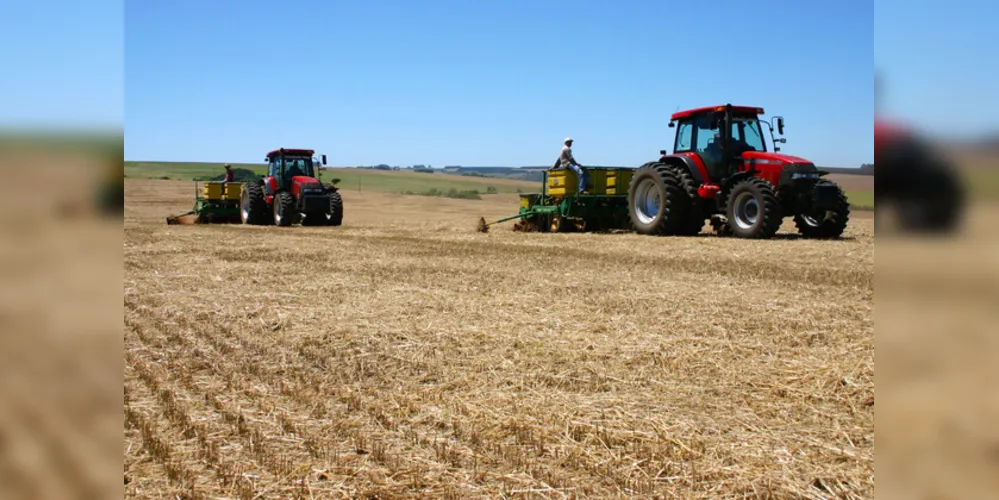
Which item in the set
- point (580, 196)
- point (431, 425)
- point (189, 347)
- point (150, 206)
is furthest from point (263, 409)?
point (150, 206)

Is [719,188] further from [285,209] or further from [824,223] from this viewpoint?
[285,209]

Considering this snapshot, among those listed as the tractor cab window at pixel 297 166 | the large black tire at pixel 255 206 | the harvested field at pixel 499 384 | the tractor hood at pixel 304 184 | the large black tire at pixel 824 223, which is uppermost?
the tractor cab window at pixel 297 166

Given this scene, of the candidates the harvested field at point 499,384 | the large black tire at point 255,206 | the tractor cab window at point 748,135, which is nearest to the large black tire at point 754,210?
the tractor cab window at point 748,135

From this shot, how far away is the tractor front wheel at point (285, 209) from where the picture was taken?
21.7 m

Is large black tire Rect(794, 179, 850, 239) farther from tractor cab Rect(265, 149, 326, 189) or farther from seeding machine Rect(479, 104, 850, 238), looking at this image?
tractor cab Rect(265, 149, 326, 189)

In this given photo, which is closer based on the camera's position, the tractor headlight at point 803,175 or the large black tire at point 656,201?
the tractor headlight at point 803,175

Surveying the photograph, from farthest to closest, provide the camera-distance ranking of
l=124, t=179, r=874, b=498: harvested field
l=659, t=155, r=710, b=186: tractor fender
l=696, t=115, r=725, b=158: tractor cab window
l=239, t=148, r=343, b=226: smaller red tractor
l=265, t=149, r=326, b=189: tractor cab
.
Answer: l=265, t=149, r=326, b=189: tractor cab → l=239, t=148, r=343, b=226: smaller red tractor → l=659, t=155, r=710, b=186: tractor fender → l=696, t=115, r=725, b=158: tractor cab window → l=124, t=179, r=874, b=498: harvested field

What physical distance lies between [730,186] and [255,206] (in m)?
14.3

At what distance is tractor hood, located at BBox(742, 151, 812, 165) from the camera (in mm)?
14121

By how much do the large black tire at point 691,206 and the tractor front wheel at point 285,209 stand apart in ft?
36.1

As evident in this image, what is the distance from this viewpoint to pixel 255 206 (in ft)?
76.2
